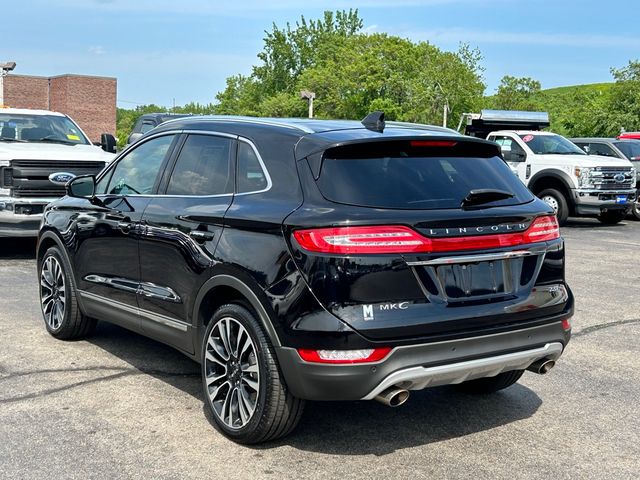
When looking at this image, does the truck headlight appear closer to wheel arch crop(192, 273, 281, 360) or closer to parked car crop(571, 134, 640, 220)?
parked car crop(571, 134, 640, 220)

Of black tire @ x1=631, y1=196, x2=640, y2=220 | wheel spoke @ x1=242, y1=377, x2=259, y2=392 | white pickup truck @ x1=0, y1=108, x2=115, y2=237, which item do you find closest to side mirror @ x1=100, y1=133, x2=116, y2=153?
white pickup truck @ x1=0, y1=108, x2=115, y2=237

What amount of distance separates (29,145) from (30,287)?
3.38 metres

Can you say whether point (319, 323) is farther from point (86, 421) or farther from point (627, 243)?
point (627, 243)

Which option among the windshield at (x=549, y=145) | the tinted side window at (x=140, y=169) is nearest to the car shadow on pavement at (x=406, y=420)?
the tinted side window at (x=140, y=169)

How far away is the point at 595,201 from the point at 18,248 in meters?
11.4

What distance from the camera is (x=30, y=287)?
8938mm

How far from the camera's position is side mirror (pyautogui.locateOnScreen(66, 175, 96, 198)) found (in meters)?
6.14

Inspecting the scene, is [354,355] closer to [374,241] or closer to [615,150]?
[374,241]

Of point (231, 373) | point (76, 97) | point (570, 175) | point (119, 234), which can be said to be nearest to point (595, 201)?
point (570, 175)

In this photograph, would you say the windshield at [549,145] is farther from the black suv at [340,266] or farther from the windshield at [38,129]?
the black suv at [340,266]

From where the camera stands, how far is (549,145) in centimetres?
1827

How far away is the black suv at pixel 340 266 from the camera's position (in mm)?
3883

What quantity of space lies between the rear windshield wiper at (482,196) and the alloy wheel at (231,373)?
1350mm

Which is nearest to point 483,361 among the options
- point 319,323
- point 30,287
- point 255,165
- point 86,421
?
point 319,323
